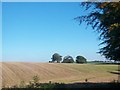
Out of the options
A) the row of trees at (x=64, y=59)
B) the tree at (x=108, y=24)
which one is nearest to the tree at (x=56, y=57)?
the row of trees at (x=64, y=59)

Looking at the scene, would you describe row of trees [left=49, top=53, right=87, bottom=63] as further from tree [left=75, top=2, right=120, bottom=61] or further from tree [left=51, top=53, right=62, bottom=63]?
tree [left=75, top=2, right=120, bottom=61]

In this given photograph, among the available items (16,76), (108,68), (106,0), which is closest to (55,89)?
(106,0)

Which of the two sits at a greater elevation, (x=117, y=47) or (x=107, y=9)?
(x=107, y=9)

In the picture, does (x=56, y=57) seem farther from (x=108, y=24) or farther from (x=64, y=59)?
(x=108, y=24)

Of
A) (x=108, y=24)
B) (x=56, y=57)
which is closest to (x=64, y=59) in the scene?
(x=56, y=57)

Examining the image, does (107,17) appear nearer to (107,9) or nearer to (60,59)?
(107,9)

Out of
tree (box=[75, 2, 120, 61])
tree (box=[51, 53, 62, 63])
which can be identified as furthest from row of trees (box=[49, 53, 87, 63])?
tree (box=[75, 2, 120, 61])

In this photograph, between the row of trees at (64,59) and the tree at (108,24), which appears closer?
the tree at (108,24)

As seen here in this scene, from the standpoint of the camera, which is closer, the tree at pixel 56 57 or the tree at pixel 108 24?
the tree at pixel 108 24

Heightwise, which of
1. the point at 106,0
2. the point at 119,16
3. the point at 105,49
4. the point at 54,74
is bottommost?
the point at 54,74

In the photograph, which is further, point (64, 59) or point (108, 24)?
point (64, 59)

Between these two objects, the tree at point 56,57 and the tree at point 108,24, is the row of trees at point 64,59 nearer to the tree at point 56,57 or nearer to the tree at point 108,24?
the tree at point 56,57

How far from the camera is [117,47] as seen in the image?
12.2m

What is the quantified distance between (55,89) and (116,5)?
4.22 meters
